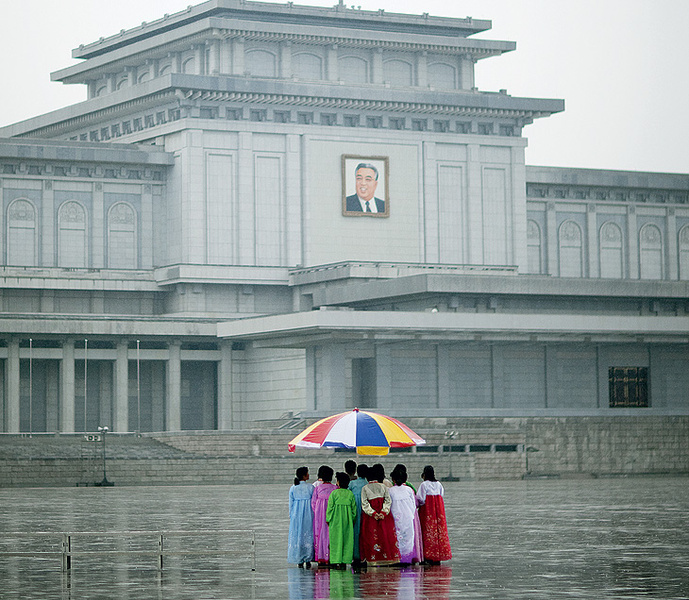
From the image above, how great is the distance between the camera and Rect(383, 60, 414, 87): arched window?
280 ft

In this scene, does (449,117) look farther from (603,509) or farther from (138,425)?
(603,509)

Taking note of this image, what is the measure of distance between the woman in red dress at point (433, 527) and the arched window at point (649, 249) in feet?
236

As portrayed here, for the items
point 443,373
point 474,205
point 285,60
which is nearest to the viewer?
point 443,373

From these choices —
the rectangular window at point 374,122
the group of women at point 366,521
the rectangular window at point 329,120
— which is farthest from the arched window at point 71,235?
the group of women at point 366,521

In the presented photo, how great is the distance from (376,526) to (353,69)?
6368 cm

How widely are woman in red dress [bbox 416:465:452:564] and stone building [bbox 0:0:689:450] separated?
→ 4342 cm

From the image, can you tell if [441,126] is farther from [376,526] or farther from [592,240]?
[376,526]

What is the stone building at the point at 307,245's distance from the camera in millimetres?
70812

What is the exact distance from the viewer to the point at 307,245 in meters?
80.4

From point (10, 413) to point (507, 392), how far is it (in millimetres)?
22236

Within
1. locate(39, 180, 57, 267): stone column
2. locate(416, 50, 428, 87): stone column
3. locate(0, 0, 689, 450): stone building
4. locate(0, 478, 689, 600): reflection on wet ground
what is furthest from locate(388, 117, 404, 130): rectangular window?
locate(0, 478, 689, 600): reflection on wet ground

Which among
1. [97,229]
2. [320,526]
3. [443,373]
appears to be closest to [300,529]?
[320,526]

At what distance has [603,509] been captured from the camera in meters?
36.4

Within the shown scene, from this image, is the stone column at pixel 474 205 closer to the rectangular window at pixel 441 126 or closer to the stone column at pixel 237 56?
the rectangular window at pixel 441 126
